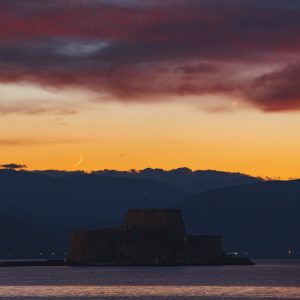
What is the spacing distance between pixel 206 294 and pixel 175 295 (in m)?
6.22

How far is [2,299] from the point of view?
165 metres

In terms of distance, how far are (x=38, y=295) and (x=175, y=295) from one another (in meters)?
20.1

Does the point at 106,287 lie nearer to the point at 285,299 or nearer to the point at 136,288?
the point at 136,288

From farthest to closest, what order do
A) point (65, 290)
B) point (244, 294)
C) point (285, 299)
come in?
point (65, 290) < point (244, 294) < point (285, 299)

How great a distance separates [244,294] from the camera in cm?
17562

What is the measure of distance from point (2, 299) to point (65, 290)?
23.6m

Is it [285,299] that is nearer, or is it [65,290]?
[285,299]

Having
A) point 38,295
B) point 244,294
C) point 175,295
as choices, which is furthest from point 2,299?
point 244,294

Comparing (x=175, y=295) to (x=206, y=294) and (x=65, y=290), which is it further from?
(x=65, y=290)

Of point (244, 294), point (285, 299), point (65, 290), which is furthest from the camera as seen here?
point (65, 290)

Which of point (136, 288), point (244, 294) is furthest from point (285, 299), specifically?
point (136, 288)

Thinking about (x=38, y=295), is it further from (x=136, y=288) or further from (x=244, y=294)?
(x=244, y=294)

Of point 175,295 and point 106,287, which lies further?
→ point 106,287

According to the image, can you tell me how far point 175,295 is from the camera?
172 metres
